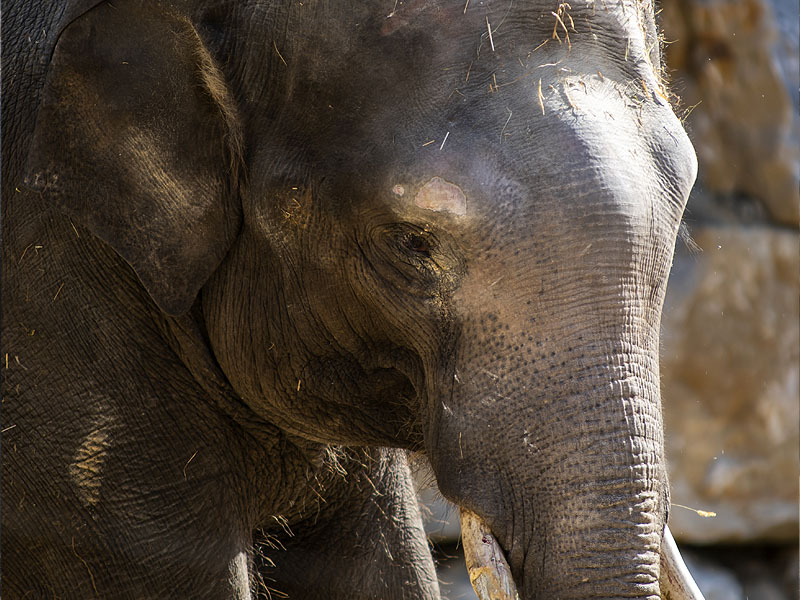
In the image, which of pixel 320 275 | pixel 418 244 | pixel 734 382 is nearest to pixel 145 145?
pixel 320 275

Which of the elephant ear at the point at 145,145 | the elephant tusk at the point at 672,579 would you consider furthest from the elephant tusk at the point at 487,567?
the elephant ear at the point at 145,145

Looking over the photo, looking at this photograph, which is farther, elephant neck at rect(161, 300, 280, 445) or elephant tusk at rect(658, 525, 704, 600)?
elephant neck at rect(161, 300, 280, 445)

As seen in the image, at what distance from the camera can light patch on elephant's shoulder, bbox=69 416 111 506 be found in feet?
6.98

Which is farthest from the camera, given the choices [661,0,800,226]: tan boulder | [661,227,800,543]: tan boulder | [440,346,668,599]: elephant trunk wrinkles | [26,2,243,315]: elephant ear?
[661,227,800,543]: tan boulder

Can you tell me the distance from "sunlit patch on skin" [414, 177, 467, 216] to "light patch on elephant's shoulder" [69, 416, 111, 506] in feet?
2.73

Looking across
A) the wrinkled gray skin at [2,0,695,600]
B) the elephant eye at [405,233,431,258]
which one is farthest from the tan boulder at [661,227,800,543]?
the elephant eye at [405,233,431,258]

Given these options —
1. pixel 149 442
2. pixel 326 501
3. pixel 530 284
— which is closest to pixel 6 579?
pixel 149 442

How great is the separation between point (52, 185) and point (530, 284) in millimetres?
890

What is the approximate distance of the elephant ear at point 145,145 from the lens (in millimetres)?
1930

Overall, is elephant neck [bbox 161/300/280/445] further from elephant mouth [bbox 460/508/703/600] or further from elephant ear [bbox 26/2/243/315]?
elephant mouth [bbox 460/508/703/600]

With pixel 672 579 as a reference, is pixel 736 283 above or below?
below

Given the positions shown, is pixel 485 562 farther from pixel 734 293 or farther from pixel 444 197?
pixel 734 293

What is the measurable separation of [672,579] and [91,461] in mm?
1061

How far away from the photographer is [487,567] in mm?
1649
